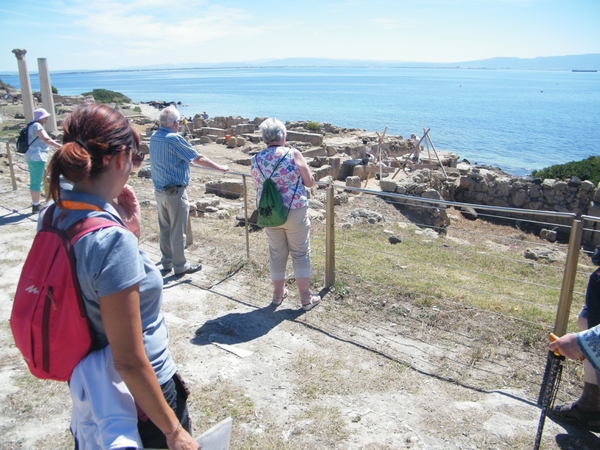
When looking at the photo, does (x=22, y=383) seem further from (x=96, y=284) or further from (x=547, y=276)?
(x=547, y=276)

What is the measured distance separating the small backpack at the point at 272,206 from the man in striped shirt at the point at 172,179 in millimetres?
1163

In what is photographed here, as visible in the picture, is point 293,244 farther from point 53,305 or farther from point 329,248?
point 53,305

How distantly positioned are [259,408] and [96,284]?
7.77 ft

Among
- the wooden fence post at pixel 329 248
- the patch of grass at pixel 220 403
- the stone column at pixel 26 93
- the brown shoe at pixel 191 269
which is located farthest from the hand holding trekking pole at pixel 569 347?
the stone column at pixel 26 93

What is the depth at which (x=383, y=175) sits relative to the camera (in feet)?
69.0

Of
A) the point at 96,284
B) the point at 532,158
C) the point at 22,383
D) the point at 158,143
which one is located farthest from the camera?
the point at 532,158

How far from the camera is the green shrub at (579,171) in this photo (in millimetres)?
17328

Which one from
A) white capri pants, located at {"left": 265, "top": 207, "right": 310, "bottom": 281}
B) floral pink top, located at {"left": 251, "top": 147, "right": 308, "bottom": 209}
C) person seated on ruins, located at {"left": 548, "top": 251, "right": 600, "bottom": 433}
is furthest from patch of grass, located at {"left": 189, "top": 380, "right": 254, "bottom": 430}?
person seated on ruins, located at {"left": 548, "top": 251, "right": 600, "bottom": 433}

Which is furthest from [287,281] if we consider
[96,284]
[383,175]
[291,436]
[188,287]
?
[383,175]

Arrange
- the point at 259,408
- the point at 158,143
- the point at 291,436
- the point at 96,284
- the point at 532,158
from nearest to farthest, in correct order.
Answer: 1. the point at 96,284
2. the point at 291,436
3. the point at 259,408
4. the point at 158,143
5. the point at 532,158

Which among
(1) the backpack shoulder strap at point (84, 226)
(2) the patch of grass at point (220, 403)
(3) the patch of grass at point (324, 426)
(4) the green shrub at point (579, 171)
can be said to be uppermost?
(1) the backpack shoulder strap at point (84, 226)

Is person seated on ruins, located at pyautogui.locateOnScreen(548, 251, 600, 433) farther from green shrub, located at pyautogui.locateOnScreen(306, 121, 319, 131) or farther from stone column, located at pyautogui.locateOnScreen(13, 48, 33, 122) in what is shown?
green shrub, located at pyautogui.locateOnScreen(306, 121, 319, 131)

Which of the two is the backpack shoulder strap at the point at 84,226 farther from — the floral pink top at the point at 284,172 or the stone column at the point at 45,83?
the stone column at the point at 45,83

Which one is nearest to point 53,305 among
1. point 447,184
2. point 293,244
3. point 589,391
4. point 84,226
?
point 84,226
